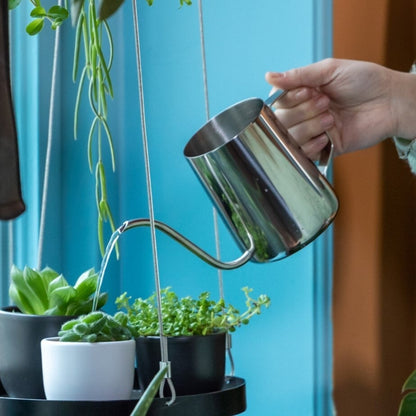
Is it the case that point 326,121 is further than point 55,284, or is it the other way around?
point 326,121

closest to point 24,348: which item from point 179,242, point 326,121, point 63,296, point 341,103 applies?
point 63,296

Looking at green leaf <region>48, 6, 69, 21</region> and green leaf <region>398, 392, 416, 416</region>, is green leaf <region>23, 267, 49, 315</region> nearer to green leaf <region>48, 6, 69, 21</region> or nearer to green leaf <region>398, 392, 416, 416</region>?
green leaf <region>48, 6, 69, 21</region>

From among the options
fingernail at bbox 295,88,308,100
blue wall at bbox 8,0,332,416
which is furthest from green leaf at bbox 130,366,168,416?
blue wall at bbox 8,0,332,416

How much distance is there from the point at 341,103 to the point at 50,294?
1.50 ft

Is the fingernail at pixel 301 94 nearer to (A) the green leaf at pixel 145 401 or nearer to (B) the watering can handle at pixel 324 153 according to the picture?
(B) the watering can handle at pixel 324 153

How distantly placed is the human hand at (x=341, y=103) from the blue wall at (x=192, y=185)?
137 millimetres

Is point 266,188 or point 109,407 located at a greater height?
point 266,188

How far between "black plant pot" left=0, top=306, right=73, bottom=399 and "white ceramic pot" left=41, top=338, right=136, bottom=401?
30 millimetres

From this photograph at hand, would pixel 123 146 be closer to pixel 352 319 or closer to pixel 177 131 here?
pixel 177 131

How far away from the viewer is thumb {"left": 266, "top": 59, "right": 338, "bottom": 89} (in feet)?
2.66

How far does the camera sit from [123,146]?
1.27 meters

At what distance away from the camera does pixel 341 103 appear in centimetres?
98

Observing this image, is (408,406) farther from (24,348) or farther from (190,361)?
(24,348)

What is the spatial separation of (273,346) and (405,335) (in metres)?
0.20
